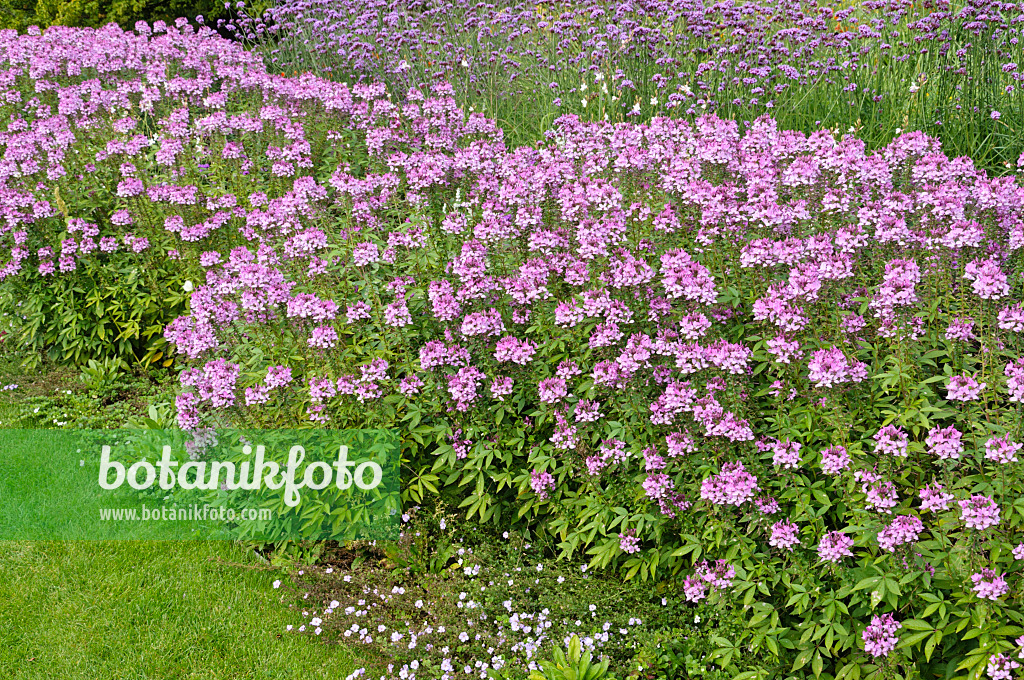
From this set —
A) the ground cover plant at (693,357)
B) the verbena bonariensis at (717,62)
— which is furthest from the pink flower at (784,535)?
the verbena bonariensis at (717,62)

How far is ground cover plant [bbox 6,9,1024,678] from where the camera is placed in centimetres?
351

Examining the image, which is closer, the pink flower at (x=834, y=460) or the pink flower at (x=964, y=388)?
the pink flower at (x=964, y=388)

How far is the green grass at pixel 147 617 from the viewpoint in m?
4.36

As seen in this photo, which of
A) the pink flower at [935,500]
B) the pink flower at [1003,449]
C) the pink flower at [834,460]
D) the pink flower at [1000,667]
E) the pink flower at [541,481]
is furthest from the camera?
the pink flower at [541,481]

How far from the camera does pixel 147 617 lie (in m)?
4.69

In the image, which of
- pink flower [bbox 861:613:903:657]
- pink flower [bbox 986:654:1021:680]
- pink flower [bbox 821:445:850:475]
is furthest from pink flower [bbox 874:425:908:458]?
pink flower [bbox 986:654:1021:680]

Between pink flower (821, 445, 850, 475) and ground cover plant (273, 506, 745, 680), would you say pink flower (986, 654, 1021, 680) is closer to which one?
pink flower (821, 445, 850, 475)

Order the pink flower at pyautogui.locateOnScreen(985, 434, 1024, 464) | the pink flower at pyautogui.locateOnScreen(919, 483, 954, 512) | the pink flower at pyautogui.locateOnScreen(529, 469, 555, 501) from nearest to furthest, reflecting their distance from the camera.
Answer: the pink flower at pyautogui.locateOnScreen(985, 434, 1024, 464), the pink flower at pyautogui.locateOnScreen(919, 483, 954, 512), the pink flower at pyautogui.locateOnScreen(529, 469, 555, 501)

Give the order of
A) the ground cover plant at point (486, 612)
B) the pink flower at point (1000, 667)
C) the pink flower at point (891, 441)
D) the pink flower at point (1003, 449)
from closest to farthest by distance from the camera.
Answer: the pink flower at point (1000, 667) < the pink flower at point (1003, 449) < the pink flower at point (891, 441) < the ground cover plant at point (486, 612)

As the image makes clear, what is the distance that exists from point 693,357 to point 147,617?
3198 millimetres

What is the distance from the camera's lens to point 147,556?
17.1 ft

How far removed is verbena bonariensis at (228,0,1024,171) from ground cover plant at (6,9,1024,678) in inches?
84.6

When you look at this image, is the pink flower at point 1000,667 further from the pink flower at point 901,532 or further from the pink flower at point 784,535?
the pink flower at point 784,535

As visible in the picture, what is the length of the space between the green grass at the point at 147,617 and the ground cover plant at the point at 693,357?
0.92m
